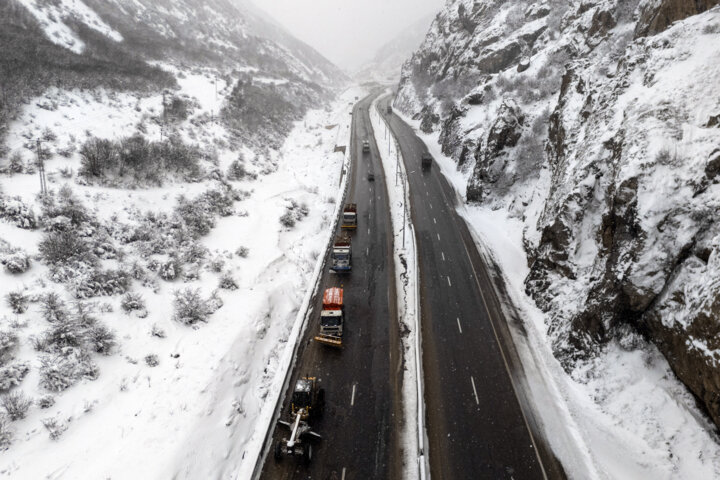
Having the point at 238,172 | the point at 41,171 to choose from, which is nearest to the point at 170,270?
the point at 41,171

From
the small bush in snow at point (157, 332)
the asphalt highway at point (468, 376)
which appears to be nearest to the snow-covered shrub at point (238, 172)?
the asphalt highway at point (468, 376)

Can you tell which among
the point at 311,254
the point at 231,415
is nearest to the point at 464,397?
the point at 231,415

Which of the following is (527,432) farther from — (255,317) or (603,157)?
(603,157)

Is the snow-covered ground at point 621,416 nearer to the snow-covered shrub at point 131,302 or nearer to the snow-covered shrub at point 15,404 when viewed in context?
the snow-covered shrub at point 131,302

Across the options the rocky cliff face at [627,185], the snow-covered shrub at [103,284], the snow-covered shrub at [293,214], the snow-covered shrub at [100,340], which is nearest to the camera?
the rocky cliff face at [627,185]

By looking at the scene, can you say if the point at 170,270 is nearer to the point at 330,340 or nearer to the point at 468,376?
the point at 330,340

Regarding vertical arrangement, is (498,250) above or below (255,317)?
above

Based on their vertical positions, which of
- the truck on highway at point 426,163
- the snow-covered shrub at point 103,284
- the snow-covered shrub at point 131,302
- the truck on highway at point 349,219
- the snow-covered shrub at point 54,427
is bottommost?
the snow-covered shrub at point 54,427

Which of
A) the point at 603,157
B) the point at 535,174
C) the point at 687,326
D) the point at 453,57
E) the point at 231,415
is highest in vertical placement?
the point at 453,57
